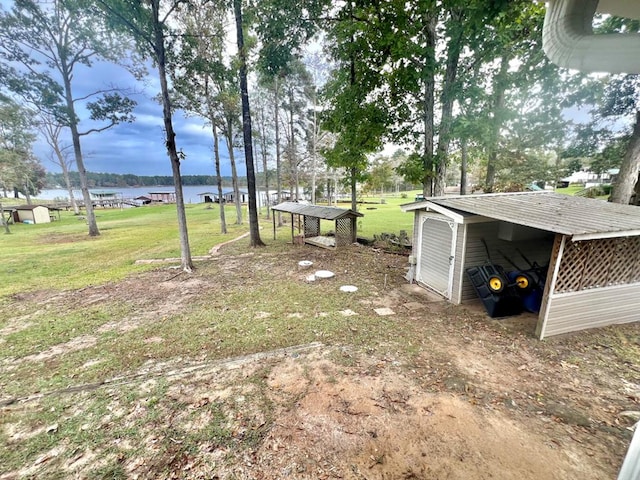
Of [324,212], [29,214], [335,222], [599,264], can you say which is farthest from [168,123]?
[29,214]

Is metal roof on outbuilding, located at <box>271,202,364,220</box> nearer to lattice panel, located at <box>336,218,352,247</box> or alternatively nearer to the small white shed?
lattice panel, located at <box>336,218,352,247</box>

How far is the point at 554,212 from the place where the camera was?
500 cm

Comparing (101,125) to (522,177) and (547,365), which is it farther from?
(522,177)

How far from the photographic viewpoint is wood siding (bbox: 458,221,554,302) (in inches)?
235

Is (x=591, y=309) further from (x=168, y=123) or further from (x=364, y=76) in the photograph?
(x=168, y=123)

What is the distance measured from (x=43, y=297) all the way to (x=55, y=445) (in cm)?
652

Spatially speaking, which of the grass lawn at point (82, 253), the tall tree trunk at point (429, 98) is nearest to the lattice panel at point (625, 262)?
the tall tree trunk at point (429, 98)

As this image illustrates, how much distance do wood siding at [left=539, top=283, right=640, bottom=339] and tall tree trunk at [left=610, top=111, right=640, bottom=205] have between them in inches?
262

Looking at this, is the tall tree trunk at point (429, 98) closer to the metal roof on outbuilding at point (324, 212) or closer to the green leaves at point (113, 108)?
the metal roof on outbuilding at point (324, 212)

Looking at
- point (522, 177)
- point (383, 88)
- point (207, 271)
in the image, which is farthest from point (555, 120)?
point (207, 271)

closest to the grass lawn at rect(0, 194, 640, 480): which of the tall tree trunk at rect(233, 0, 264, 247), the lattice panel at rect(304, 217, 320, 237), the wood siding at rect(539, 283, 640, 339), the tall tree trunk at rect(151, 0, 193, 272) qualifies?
the wood siding at rect(539, 283, 640, 339)

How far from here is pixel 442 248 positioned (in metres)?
6.61

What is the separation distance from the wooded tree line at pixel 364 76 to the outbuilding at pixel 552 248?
3224mm

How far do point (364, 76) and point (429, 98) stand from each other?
2788 mm
